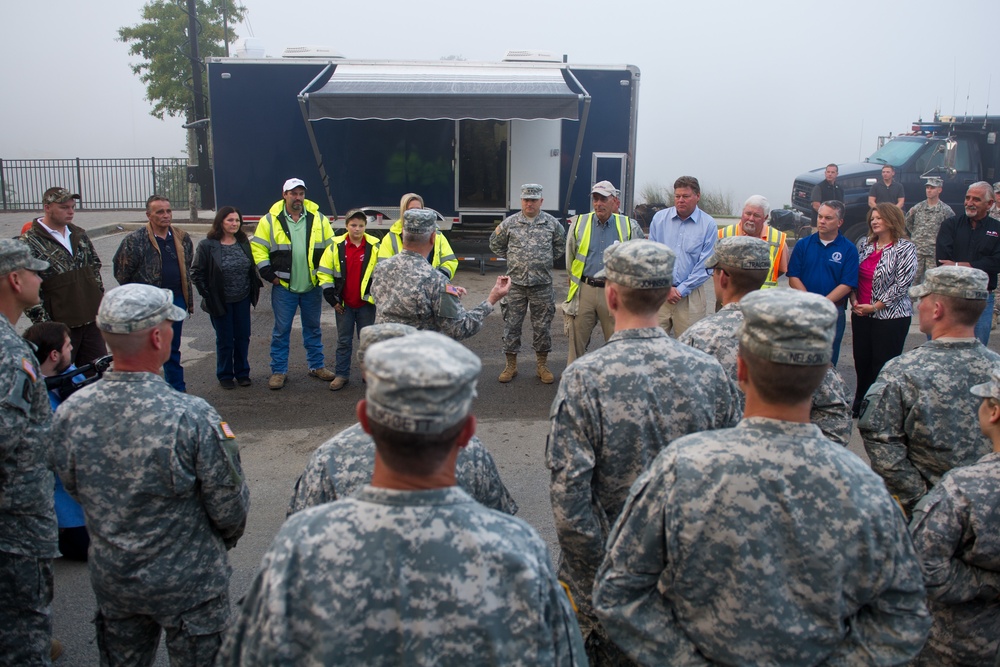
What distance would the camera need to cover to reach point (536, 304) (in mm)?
7570

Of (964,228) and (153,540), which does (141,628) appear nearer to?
(153,540)

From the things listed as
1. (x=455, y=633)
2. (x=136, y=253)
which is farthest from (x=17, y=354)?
(x=136, y=253)

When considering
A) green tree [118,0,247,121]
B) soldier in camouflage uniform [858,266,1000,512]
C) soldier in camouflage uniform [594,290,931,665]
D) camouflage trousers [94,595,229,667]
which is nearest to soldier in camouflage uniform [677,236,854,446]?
soldier in camouflage uniform [858,266,1000,512]

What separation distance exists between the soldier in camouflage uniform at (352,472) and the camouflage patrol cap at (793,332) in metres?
0.88

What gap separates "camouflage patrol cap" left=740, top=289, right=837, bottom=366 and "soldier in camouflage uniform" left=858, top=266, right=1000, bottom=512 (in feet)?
4.50

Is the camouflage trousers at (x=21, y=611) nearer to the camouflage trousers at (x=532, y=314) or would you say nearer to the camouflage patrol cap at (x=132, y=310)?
the camouflage patrol cap at (x=132, y=310)

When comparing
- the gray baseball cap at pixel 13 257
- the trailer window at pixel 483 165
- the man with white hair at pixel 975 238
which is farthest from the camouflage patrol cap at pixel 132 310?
the trailer window at pixel 483 165

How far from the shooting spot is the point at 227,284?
22.8 ft

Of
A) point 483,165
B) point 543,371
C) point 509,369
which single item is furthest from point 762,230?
point 483,165

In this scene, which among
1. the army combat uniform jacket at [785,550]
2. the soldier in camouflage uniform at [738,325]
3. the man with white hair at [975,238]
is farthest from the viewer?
the man with white hair at [975,238]

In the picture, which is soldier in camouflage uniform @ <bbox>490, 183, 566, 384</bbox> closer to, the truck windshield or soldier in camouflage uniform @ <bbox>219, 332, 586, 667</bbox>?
soldier in camouflage uniform @ <bbox>219, 332, 586, 667</bbox>

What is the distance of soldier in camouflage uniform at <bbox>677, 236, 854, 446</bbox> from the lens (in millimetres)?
3312

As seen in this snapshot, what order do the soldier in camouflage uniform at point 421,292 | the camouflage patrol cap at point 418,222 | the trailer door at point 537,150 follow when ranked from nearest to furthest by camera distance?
the camouflage patrol cap at point 418,222 < the soldier in camouflage uniform at point 421,292 < the trailer door at point 537,150

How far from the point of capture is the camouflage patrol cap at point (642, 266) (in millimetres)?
2826
